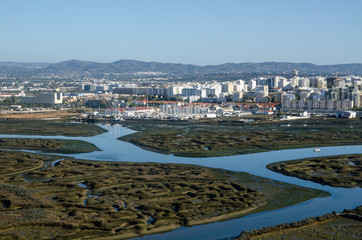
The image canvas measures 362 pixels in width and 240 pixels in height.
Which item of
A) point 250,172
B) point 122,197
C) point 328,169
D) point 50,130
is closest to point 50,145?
point 50,130

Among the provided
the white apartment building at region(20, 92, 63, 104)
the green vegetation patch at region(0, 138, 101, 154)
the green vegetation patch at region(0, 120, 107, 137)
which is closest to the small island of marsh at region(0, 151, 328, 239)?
the green vegetation patch at region(0, 138, 101, 154)

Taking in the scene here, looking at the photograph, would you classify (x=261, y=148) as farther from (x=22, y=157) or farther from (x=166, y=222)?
(x=166, y=222)

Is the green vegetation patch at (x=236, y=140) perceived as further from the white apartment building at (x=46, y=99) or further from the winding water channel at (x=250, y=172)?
the white apartment building at (x=46, y=99)

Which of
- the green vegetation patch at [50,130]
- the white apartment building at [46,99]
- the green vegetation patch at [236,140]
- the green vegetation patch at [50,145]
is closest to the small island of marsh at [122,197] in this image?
the green vegetation patch at [50,145]

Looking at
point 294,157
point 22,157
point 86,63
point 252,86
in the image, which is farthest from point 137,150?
point 86,63

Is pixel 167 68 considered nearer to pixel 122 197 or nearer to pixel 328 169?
pixel 328 169

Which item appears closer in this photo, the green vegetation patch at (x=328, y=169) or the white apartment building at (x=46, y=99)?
the green vegetation patch at (x=328, y=169)
